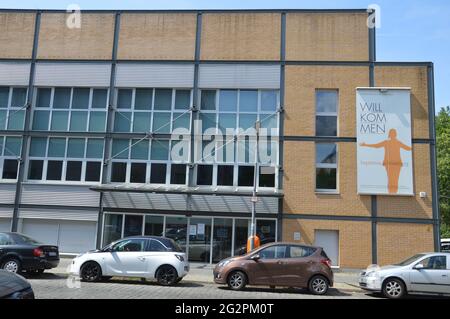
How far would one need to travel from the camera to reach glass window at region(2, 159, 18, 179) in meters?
22.1

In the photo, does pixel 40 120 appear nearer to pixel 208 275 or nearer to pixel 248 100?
pixel 248 100

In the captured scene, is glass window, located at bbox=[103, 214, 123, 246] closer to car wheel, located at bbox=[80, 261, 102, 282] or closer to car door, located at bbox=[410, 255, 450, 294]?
car wheel, located at bbox=[80, 261, 102, 282]

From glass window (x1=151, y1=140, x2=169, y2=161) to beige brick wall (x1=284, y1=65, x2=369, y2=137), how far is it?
232 inches

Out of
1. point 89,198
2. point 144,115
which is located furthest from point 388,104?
point 89,198

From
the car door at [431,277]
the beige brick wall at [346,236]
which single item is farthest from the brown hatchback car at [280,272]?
the beige brick wall at [346,236]

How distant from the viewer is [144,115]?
22.0 metres

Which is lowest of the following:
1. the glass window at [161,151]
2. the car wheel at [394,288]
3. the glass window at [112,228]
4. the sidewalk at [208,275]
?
the sidewalk at [208,275]

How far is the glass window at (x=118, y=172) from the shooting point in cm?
2166

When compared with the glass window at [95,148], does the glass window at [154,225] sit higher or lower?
lower

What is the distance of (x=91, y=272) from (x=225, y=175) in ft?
28.9

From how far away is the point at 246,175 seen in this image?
2103cm

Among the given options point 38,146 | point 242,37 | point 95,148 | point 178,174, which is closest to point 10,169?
point 38,146

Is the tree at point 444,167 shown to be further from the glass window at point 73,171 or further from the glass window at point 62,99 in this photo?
the glass window at point 62,99

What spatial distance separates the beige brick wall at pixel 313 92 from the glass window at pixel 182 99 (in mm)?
4916
